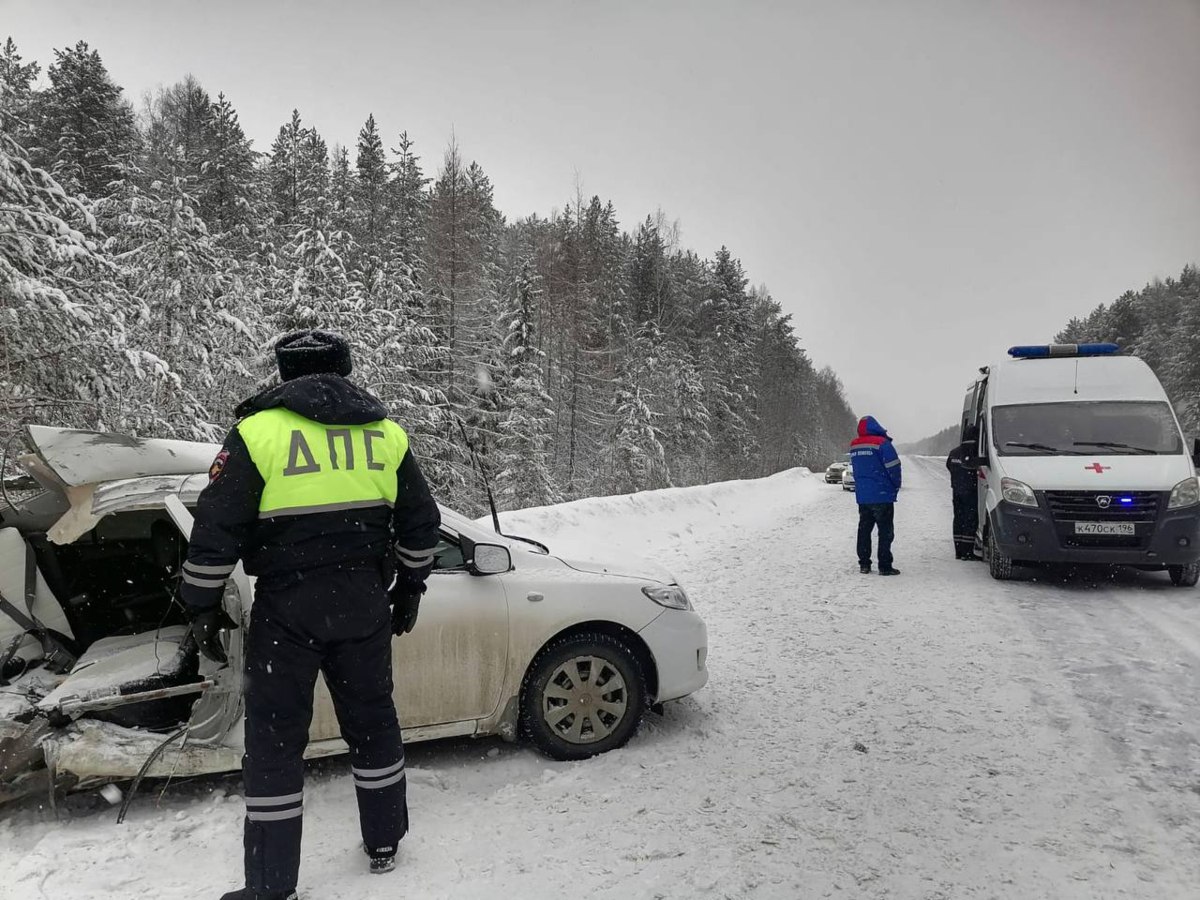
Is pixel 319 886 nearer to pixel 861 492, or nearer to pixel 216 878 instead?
→ pixel 216 878

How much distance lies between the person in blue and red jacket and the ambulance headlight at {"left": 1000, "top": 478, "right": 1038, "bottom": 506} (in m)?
1.21

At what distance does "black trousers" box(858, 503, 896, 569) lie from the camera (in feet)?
Result: 29.6

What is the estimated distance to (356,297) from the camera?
18.6 meters

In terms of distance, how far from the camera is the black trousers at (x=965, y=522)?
9.87m

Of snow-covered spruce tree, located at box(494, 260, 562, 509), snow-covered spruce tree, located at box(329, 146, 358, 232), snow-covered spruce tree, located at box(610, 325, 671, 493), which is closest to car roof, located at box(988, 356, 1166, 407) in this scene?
Answer: snow-covered spruce tree, located at box(494, 260, 562, 509)

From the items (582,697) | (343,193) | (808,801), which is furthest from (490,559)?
(343,193)

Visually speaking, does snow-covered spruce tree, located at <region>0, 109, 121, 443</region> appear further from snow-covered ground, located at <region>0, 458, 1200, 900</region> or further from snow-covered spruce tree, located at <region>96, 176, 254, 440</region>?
snow-covered ground, located at <region>0, 458, 1200, 900</region>

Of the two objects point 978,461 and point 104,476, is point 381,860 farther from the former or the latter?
point 978,461

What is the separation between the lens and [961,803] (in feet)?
11.3

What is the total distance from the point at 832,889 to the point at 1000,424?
7385mm

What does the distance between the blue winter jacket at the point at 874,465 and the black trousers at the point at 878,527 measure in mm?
107

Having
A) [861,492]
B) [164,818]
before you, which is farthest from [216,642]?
[861,492]

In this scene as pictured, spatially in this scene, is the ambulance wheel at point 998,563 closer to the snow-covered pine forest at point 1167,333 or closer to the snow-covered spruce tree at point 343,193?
the snow-covered spruce tree at point 343,193

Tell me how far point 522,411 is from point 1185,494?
799 inches
